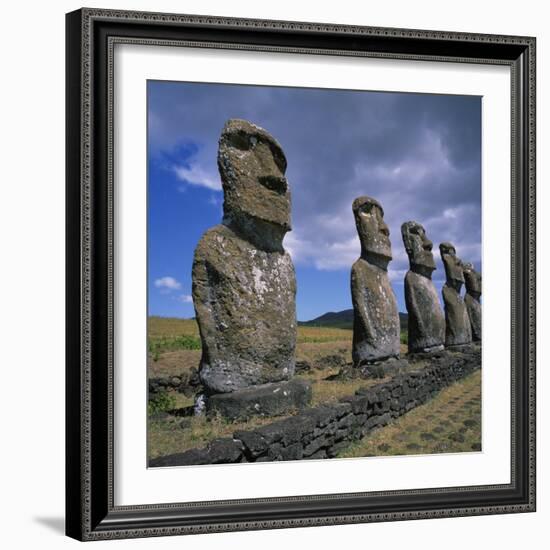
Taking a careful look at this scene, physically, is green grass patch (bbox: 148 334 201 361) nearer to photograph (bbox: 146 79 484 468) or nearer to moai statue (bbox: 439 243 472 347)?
photograph (bbox: 146 79 484 468)

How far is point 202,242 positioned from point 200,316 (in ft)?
2.32

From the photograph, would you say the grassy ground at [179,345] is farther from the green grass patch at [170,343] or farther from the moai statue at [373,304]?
the moai statue at [373,304]

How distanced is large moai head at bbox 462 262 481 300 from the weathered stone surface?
183 centimetres

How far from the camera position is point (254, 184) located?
7.49m

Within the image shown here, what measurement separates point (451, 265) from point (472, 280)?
3.69ft

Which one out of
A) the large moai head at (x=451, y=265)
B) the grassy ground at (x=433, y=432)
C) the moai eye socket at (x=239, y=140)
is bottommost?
the grassy ground at (x=433, y=432)

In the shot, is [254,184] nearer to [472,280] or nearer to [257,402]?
[257,402]

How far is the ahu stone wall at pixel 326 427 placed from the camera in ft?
21.4

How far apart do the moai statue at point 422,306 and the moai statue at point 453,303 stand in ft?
0.47

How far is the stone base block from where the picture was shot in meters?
7.14

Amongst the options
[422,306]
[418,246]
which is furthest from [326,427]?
[422,306]

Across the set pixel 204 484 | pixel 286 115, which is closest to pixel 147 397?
pixel 204 484

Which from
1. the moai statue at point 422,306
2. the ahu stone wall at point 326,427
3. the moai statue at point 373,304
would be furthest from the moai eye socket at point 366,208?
the ahu stone wall at point 326,427

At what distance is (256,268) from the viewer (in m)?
7.58
